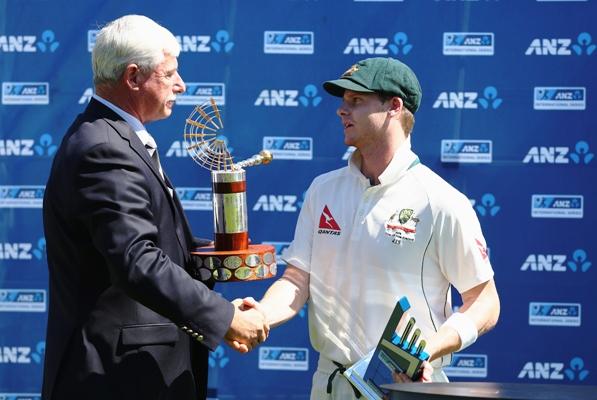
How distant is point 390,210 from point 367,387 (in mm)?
732

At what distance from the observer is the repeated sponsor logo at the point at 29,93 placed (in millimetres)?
4984

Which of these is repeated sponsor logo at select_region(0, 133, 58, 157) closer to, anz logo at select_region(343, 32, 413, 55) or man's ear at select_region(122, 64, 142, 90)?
anz logo at select_region(343, 32, 413, 55)

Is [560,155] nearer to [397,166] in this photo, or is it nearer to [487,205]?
A: [487,205]

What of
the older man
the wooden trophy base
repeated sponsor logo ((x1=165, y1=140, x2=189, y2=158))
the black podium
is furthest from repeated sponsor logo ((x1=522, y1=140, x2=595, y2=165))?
the black podium

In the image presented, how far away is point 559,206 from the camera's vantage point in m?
4.86

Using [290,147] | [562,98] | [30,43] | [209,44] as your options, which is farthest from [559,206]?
[30,43]

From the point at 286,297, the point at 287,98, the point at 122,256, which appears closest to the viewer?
the point at 122,256

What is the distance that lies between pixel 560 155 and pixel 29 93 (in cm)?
256

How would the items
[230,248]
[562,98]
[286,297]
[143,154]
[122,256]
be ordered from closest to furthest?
[122,256], [143,154], [230,248], [286,297], [562,98]

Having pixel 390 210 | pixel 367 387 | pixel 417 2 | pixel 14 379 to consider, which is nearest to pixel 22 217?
pixel 14 379

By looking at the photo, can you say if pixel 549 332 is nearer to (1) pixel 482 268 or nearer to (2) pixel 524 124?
(2) pixel 524 124

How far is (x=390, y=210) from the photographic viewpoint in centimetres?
313

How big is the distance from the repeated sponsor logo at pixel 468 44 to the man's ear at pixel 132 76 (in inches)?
86.3

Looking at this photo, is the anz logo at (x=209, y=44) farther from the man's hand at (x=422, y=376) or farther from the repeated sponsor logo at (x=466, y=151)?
the man's hand at (x=422, y=376)
